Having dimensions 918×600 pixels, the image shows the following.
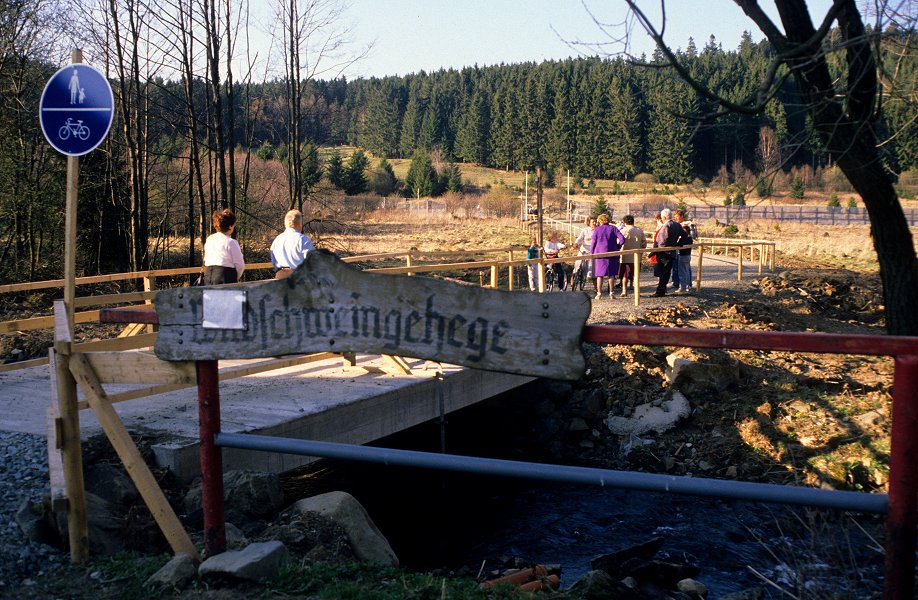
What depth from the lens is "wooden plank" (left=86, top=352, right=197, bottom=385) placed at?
3984 mm

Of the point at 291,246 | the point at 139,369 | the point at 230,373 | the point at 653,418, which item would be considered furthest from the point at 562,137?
the point at 139,369

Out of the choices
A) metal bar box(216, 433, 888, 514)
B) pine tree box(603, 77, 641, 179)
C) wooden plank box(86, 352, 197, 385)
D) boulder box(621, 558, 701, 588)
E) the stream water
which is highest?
pine tree box(603, 77, 641, 179)

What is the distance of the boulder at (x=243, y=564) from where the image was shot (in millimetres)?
3828

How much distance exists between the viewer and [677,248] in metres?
17.8

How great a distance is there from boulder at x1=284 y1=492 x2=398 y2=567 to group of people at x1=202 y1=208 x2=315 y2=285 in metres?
3.60

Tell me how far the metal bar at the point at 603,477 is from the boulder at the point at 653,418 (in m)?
10.0

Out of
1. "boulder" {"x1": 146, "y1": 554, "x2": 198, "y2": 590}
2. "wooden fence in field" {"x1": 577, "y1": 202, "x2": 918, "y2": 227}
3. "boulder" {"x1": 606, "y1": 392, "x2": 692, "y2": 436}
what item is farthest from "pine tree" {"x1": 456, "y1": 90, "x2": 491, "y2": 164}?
"boulder" {"x1": 146, "y1": 554, "x2": 198, "y2": 590}

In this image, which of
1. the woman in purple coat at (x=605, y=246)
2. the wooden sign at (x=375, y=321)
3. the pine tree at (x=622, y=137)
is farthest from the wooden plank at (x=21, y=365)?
the pine tree at (x=622, y=137)

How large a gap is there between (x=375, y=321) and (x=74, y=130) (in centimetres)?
318

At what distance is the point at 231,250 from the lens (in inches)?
364

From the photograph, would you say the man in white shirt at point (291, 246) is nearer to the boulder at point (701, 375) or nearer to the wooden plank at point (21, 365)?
the wooden plank at point (21, 365)

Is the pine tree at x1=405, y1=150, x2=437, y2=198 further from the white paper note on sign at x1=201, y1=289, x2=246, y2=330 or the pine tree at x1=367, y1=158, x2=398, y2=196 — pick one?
the white paper note on sign at x1=201, y1=289, x2=246, y2=330

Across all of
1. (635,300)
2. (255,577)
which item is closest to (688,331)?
(255,577)

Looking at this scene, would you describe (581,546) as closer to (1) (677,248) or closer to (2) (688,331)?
(2) (688,331)
